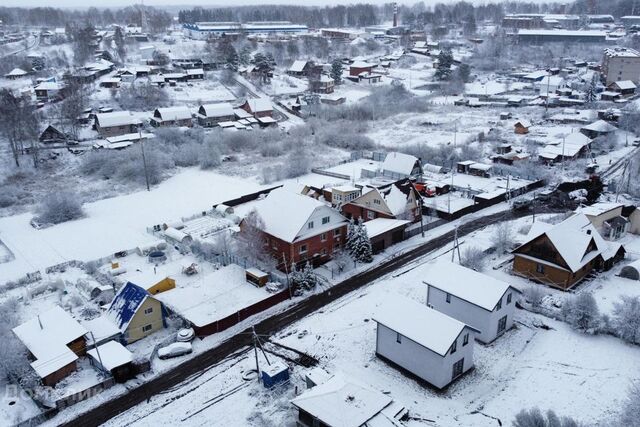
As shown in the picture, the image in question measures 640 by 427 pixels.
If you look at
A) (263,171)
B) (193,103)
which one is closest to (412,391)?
(263,171)

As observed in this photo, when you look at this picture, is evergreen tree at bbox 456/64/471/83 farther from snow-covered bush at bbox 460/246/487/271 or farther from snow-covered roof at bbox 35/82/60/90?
snow-covered bush at bbox 460/246/487/271

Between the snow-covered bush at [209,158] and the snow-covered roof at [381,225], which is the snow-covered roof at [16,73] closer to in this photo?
the snow-covered bush at [209,158]

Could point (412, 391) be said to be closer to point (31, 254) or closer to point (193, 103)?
point (31, 254)

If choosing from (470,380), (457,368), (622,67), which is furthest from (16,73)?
(622,67)

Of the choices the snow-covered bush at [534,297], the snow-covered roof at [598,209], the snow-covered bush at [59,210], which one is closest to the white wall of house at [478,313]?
the snow-covered bush at [534,297]

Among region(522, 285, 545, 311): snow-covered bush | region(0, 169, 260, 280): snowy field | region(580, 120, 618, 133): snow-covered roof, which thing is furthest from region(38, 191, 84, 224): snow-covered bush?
region(580, 120, 618, 133): snow-covered roof

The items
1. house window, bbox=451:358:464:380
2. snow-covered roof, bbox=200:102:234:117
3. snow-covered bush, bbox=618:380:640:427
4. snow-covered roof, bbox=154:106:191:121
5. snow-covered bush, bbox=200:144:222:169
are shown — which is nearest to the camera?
snow-covered bush, bbox=618:380:640:427
